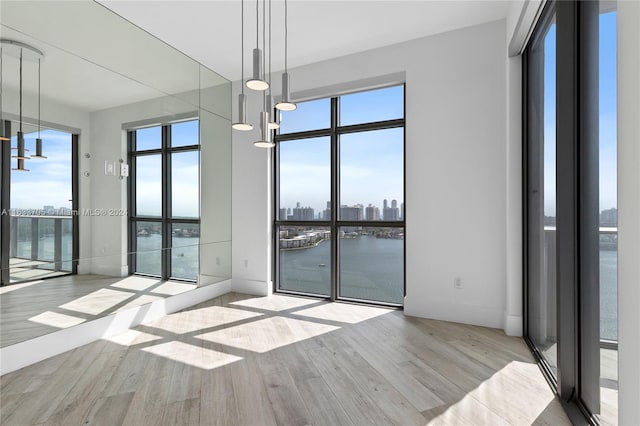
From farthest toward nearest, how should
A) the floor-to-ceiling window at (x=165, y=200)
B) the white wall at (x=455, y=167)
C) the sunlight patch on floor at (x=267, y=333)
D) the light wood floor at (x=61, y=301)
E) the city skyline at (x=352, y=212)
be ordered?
the city skyline at (x=352, y=212)
the floor-to-ceiling window at (x=165, y=200)
the white wall at (x=455, y=167)
the sunlight patch on floor at (x=267, y=333)
the light wood floor at (x=61, y=301)

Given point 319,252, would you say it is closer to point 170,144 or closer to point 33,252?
point 170,144

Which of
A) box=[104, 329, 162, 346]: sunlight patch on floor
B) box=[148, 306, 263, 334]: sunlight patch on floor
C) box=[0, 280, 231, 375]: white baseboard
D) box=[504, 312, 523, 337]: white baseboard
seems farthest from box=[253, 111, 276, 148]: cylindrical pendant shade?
box=[504, 312, 523, 337]: white baseboard

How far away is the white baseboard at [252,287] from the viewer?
14.2 ft

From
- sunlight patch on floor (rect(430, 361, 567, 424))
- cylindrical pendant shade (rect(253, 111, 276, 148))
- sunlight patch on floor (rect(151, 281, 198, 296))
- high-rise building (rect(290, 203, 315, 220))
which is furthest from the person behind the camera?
high-rise building (rect(290, 203, 315, 220))

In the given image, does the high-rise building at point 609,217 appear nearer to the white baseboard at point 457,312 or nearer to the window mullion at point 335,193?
the white baseboard at point 457,312

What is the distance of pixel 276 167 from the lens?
447 centimetres

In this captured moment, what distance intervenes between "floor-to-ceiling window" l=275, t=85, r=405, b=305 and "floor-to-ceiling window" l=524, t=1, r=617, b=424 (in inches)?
66.7

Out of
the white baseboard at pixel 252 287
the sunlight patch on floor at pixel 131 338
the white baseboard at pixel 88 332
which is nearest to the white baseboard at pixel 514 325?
the white baseboard at pixel 252 287

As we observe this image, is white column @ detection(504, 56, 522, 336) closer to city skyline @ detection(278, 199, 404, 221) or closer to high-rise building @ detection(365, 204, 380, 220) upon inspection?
city skyline @ detection(278, 199, 404, 221)

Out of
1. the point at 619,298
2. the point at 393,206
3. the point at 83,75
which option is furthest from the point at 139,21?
the point at 619,298

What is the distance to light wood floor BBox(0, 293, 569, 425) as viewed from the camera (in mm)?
1772

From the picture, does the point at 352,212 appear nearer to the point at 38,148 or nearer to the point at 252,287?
the point at 252,287

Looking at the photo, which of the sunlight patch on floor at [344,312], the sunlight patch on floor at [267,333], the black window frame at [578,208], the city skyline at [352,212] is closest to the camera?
the black window frame at [578,208]

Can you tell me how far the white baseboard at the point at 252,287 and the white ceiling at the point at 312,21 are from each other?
2.98 meters
